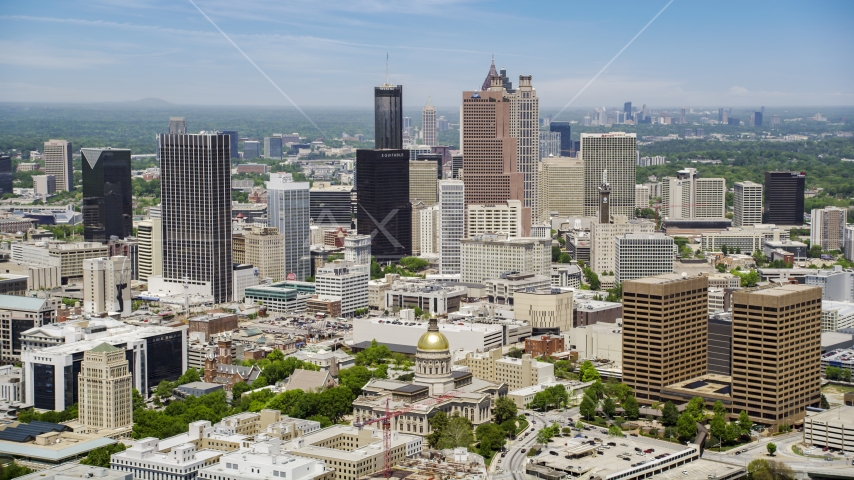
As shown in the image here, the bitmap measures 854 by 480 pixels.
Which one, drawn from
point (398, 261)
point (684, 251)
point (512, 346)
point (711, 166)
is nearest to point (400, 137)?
point (398, 261)

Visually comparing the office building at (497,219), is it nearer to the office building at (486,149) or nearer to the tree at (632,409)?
the office building at (486,149)

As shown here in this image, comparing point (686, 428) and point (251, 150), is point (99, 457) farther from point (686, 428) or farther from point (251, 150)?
point (251, 150)

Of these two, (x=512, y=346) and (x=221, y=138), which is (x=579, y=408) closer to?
(x=512, y=346)

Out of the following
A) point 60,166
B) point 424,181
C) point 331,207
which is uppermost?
point 60,166

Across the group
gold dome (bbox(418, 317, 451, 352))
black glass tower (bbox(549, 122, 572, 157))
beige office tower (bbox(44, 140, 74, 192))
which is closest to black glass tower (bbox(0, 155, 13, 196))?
beige office tower (bbox(44, 140, 74, 192))

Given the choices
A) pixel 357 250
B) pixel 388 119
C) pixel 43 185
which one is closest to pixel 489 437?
pixel 357 250

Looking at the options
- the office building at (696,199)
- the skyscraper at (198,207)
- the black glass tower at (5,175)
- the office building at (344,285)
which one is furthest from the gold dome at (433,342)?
the black glass tower at (5,175)
